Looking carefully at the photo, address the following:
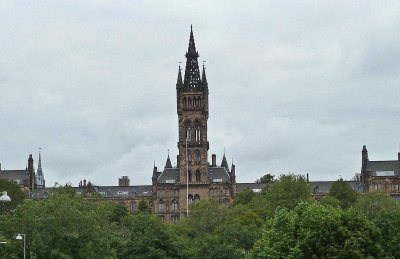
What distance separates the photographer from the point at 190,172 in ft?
618

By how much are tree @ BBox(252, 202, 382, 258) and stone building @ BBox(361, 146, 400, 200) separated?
11805 centimetres

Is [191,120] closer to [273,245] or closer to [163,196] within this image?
[163,196]

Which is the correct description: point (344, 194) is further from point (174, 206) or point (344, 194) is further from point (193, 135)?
point (174, 206)

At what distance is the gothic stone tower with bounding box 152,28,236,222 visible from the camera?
188 m

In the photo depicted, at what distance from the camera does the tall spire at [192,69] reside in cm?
19400

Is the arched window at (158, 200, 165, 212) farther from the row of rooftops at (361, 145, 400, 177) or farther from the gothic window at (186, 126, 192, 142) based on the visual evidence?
the row of rooftops at (361, 145, 400, 177)

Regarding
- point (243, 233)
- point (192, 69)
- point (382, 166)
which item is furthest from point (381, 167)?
point (243, 233)

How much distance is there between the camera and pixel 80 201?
9756 cm

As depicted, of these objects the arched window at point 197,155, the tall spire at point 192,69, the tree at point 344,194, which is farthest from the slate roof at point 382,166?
the tall spire at point 192,69

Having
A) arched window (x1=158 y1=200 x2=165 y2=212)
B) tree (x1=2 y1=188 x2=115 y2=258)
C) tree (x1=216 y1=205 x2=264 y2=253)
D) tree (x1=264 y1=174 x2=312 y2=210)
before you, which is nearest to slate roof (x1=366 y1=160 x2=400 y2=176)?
tree (x1=264 y1=174 x2=312 y2=210)

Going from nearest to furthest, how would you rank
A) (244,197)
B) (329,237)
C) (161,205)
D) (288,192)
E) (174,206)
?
(329,237) < (288,192) < (244,197) < (174,206) < (161,205)

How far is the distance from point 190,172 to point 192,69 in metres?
23.1

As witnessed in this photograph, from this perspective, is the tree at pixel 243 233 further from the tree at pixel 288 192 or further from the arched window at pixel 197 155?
the arched window at pixel 197 155

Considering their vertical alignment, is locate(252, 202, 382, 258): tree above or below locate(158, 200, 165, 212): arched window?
below
